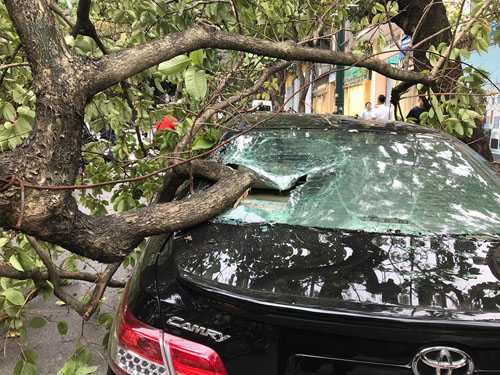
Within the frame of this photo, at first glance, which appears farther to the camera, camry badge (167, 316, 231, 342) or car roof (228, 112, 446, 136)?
car roof (228, 112, 446, 136)

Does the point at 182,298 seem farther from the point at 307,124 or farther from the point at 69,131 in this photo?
the point at 307,124

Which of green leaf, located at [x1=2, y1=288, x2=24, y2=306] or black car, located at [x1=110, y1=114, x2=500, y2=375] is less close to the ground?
black car, located at [x1=110, y1=114, x2=500, y2=375]

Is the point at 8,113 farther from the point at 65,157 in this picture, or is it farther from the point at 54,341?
the point at 54,341

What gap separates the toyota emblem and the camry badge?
23.0 inches

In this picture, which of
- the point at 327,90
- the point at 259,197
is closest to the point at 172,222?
the point at 259,197

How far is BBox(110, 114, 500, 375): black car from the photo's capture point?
4.39 ft

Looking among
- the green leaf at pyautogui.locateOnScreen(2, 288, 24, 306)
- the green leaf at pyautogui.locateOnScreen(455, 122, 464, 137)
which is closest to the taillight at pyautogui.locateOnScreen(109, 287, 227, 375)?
the green leaf at pyautogui.locateOnScreen(2, 288, 24, 306)

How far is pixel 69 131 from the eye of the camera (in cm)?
175

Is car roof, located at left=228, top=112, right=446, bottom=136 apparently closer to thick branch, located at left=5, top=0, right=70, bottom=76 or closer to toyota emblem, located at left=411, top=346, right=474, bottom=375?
thick branch, located at left=5, top=0, right=70, bottom=76

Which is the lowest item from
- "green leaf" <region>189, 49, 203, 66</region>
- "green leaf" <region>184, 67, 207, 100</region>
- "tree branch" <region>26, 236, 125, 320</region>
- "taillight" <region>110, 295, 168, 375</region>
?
"tree branch" <region>26, 236, 125, 320</region>

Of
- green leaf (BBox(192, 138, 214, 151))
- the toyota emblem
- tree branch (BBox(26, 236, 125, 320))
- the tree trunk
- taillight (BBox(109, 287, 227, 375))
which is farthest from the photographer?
the tree trunk

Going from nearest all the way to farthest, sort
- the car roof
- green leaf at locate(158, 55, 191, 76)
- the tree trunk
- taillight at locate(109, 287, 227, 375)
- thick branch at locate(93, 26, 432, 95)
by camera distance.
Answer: taillight at locate(109, 287, 227, 375) < thick branch at locate(93, 26, 432, 95) < green leaf at locate(158, 55, 191, 76) < the car roof < the tree trunk

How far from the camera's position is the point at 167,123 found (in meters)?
4.06

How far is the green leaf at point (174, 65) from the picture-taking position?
2.25 metres
